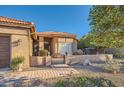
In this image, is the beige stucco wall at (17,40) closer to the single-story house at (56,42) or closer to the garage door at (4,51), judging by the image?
the garage door at (4,51)

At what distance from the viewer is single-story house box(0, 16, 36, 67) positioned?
533 inches

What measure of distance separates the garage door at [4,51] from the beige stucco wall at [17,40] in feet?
0.98

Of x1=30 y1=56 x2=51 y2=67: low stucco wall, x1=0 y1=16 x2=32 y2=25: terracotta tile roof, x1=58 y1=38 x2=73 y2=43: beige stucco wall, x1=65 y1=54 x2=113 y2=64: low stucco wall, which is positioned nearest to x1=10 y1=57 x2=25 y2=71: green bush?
x1=30 y1=56 x2=51 y2=67: low stucco wall

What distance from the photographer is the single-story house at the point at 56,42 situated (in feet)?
84.7

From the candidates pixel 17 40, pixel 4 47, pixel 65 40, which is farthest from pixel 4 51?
pixel 65 40

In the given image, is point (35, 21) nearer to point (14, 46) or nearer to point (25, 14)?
point (25, 14)

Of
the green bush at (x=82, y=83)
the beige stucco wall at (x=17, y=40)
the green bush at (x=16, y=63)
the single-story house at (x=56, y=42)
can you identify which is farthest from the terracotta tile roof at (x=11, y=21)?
the single-story house at (x=56, y=42)

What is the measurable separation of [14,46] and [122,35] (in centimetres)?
780

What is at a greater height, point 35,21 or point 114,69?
point 35,21

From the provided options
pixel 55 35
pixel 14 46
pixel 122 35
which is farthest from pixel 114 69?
pixel 55 35
